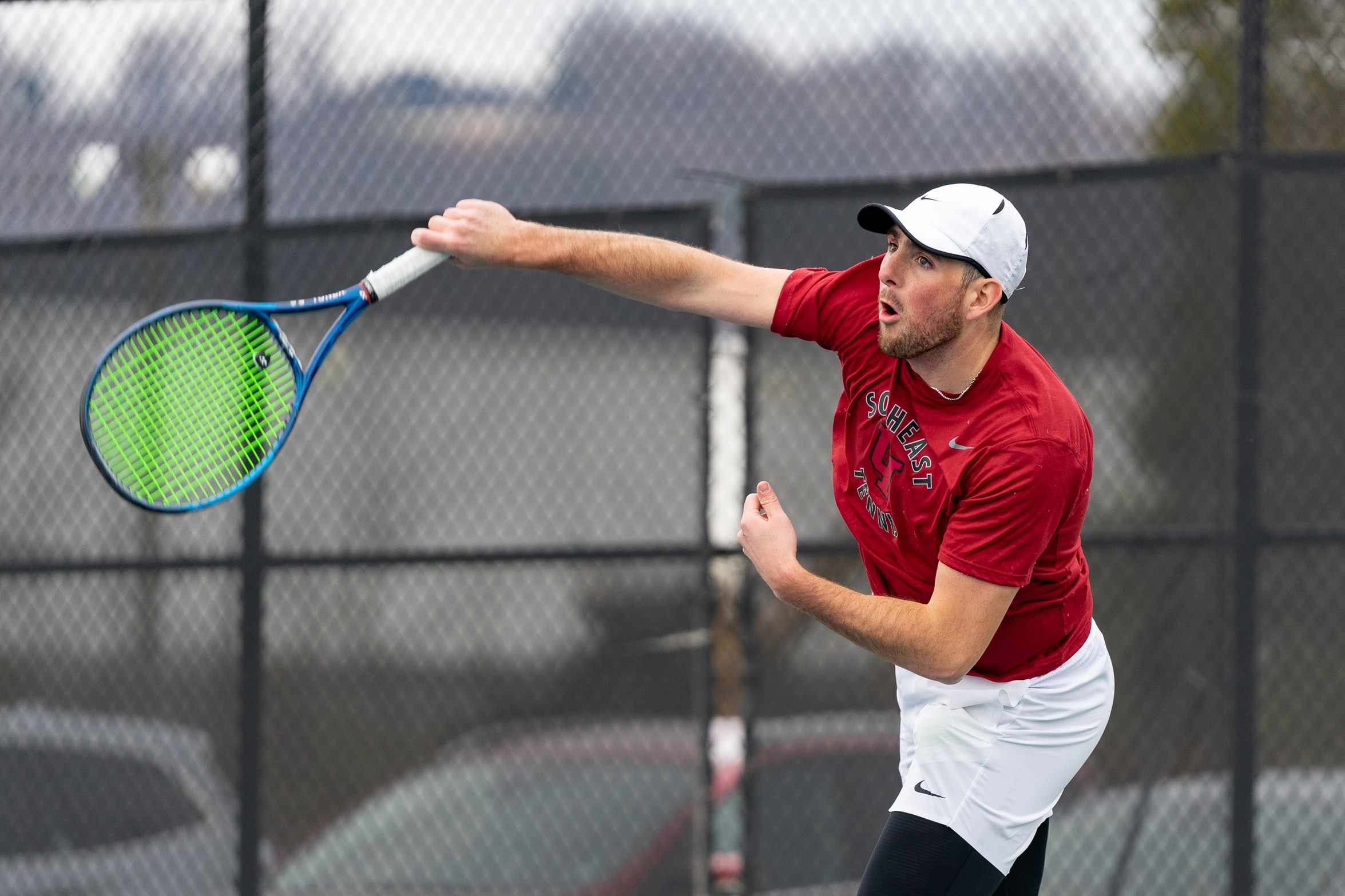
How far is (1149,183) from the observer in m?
4.10

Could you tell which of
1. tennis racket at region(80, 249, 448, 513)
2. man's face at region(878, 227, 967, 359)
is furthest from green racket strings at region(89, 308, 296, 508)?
man's face at region(878, 227, 967, 359)

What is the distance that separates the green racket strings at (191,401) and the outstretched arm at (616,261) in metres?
0.50

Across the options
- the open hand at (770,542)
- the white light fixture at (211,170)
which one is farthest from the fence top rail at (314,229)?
the open hand at (770,542)

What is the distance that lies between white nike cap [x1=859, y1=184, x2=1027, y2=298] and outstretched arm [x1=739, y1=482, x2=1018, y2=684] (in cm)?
60

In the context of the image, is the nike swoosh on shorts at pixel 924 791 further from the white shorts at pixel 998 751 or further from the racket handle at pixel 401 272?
the racket handle at pixel 401 272

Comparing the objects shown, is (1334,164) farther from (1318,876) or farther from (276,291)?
(276,291)

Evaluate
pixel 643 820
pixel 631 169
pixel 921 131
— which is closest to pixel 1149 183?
pixel 921 131

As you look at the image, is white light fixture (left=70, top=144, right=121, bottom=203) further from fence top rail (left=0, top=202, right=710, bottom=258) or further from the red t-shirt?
the red t-shirt

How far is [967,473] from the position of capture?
2.56 metres

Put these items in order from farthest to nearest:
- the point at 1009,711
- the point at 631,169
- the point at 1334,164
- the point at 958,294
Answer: the point at 631,169
the point at 1334,164
the point at 1009,711
the point at 958,294

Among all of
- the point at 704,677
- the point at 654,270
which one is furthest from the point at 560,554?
the point at 654,270

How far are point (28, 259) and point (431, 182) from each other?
146cm

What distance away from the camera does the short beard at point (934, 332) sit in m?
2.60

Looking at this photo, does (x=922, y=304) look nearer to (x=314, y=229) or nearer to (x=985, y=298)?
(x=985, y=298)
